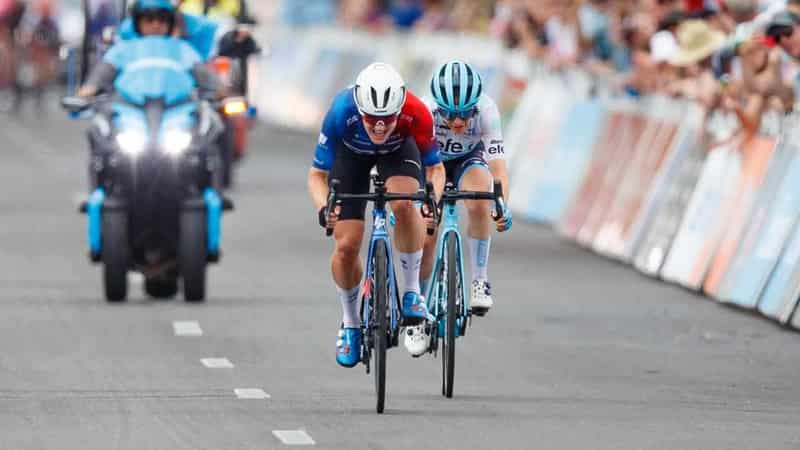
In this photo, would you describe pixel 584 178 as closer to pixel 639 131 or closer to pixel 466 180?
pixel 639 131

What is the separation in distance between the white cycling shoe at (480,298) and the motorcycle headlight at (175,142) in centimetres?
398

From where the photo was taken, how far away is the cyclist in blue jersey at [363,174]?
13562 millimetres

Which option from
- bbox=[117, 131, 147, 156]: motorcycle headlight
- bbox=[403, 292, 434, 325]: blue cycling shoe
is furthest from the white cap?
bbox=[403, 292, 434, 325]: blue cycling shoe

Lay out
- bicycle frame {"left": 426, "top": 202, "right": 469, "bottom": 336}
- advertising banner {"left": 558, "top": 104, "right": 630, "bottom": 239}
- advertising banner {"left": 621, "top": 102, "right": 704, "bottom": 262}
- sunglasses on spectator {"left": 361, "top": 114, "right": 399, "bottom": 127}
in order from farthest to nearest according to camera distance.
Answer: advertising banner {"left": 558, "top": 104, "right": 630, "bottom": 239} < advertising banner {"left": 621, "top": 102, "right": 704, "bottom": 262} < bicycle frame {"left": 426, "top": 202, "right": 469, "bottom": 336} < sunglasses on spectator {"left": 361, "top": 114, "right": 399, "bottom": 127}

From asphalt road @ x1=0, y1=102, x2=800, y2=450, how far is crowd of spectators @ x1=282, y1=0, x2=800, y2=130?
5.11 feet

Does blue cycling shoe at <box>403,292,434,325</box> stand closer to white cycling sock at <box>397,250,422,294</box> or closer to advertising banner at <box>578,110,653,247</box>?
white cycling sock at <box>397,250,422,294</box>

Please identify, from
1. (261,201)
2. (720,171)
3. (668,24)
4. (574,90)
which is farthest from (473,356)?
(261,201)

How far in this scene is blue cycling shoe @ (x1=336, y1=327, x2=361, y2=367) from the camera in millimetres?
13789

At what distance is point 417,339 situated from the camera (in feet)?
46.8

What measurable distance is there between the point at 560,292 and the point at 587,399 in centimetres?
626

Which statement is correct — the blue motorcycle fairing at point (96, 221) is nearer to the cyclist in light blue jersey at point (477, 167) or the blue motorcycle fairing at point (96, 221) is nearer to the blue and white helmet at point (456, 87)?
the cyclist in light blue jersey at point (477, 167)

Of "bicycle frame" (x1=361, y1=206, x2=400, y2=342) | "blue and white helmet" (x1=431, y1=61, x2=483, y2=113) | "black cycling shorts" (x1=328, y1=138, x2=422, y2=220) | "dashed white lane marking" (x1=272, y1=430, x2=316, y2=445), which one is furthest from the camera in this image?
"blue and white helmet" (x1=431, y1=61, x2=483, y2=113)

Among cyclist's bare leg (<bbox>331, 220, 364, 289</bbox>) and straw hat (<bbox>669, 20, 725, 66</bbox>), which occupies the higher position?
cyclist's bare leg (<bbox>331, 220, 364, 289</bbox>)

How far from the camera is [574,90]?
2664 centimetres
